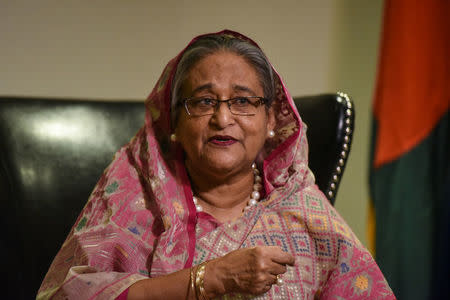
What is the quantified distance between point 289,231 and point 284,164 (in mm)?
212

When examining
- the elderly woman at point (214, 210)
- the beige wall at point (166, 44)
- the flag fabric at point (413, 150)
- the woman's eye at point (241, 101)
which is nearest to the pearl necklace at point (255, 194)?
the elderly woman at point (214, 210)

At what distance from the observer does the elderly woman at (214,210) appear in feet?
3.44

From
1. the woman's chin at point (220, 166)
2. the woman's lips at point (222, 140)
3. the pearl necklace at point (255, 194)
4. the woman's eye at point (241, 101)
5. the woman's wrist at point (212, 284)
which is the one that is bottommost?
the woman's wrist at point (212, 284)

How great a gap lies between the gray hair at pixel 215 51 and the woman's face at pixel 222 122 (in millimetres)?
18

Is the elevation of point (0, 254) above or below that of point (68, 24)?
below

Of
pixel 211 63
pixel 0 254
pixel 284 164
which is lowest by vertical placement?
pixel 0 254

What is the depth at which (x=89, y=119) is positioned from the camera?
5.60ft

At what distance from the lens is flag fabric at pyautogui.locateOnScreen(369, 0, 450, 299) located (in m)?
1.81

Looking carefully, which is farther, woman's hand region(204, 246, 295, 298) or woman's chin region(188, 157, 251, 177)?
woman's chin region(188, 157, 251, 177)

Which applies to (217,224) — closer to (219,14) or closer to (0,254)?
(0,254)

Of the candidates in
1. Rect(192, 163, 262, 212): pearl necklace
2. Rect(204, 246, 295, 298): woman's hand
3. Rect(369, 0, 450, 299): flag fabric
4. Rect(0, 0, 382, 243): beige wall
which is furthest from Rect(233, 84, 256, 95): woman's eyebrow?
Rect(0, 0, 382, 243): beige wall

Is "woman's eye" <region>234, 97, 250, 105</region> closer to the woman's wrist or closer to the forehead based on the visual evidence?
the forehead

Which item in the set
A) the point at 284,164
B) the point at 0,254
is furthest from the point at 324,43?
the point at 0,254

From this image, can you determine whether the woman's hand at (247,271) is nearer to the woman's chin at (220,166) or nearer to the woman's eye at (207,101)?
the woman's chin at (220,166)
